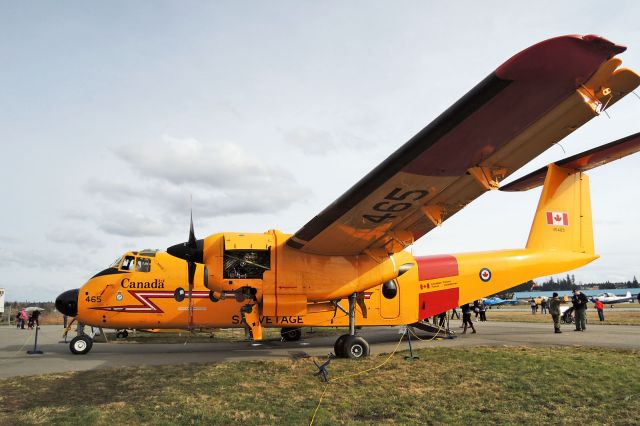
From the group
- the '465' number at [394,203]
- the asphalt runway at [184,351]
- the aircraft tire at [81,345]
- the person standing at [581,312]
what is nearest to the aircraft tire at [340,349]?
the asphalt runway at [184,351]

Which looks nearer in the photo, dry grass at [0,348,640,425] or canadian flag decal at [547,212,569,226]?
dry grass at [0,348,640,425]

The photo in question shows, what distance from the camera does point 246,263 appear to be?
1108 centimetres

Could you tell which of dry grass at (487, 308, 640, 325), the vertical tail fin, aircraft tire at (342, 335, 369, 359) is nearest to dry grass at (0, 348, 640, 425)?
aircraft tire at (342, 335, 369, 359)

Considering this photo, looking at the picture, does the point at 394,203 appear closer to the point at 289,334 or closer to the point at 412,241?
the point at 412,241

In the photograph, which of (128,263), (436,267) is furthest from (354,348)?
(128,263)

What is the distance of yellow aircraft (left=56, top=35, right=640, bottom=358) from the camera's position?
18.6 feet

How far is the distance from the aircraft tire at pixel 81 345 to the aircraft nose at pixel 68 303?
76 centimetres

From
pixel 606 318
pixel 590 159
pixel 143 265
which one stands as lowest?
pixel 606 318

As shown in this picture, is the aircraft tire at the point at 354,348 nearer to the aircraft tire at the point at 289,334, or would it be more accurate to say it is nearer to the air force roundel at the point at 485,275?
the aircraft tire at the point at 289,334

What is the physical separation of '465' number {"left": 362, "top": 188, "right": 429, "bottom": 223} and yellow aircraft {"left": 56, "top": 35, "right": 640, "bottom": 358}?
0.14ft

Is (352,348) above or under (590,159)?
under

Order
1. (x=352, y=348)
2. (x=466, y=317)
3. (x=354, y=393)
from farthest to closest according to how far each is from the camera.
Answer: (x=466, y=317) < (x=352, y=348) < (x=354, y=393)

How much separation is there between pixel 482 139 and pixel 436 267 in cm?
927

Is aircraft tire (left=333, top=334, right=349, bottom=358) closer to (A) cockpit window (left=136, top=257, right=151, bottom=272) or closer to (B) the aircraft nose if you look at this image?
(A) cockpit window (left=136, top=257, right=151, bottom=272)
